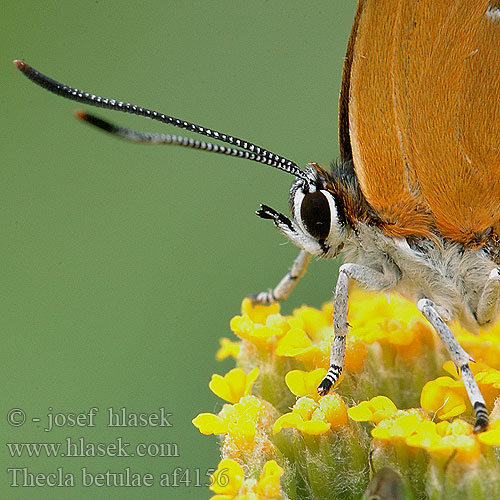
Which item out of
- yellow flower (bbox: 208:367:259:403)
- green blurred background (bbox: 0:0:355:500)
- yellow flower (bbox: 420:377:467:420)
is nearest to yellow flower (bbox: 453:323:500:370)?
yellow flower (bbox: 420:377:467:420)

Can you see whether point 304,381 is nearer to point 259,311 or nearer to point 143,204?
point 259,311

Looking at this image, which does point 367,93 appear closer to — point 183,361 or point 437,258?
point 437,258

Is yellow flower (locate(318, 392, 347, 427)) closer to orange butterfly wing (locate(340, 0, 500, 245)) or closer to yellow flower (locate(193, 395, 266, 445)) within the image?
yellow flower (locate(193, 395, 266, 445))

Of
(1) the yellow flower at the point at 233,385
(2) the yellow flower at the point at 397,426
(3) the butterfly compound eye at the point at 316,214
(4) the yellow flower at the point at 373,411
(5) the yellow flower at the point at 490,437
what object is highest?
(3) the butterfly compound eye at the point at 316,214

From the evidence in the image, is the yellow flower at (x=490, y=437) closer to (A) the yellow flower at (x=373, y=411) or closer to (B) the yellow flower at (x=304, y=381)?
(A) the yellow flower at (x=373, y=411)

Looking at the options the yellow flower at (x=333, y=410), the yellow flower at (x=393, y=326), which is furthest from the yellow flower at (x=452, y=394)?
the yellow flower at (x=393, y=326)

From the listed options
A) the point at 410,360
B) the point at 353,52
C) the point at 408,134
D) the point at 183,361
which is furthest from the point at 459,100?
the point at 183,361
